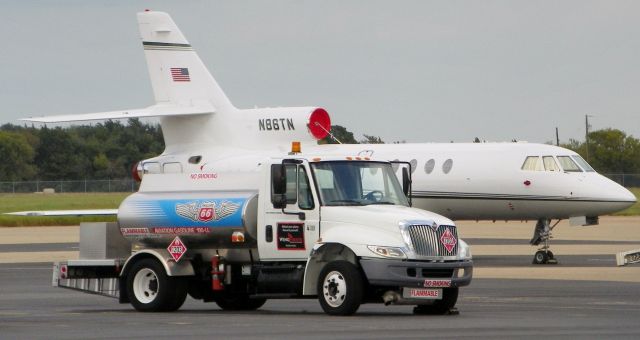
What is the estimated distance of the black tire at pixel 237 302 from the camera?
23891 mm

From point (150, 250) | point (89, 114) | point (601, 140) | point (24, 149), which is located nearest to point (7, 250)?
point (89, 114)

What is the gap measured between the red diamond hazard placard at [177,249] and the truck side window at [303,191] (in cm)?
209

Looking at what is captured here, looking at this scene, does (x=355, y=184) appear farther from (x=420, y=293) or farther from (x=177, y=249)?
(x=177, y=249)

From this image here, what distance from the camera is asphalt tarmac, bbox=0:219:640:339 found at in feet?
60.1

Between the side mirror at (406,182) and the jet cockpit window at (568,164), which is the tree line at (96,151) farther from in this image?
the side mirror at (406,182)

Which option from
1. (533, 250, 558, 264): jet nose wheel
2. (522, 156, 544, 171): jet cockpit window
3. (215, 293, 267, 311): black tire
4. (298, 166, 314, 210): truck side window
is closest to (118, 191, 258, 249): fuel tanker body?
(298, 166, 314, 210): truck side window

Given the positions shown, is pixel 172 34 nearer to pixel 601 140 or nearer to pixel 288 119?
pixel 288 119

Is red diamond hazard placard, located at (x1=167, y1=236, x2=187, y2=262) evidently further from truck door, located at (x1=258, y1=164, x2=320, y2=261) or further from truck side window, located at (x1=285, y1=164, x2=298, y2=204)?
truck side window, located at (x1=285, y1=164, x2=298, y2=204)

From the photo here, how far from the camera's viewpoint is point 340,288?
2116cm

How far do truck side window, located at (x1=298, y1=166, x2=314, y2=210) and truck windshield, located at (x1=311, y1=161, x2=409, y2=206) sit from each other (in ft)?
0.49

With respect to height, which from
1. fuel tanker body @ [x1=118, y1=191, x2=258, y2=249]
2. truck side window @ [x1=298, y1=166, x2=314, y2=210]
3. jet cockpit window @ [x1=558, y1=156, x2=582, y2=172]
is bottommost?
fuel tanker body @ [x1=118, y1=191, x2=258, y2=249]

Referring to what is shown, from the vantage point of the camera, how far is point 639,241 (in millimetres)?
47062

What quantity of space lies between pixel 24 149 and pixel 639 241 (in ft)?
218

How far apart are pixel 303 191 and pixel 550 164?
17.2m
